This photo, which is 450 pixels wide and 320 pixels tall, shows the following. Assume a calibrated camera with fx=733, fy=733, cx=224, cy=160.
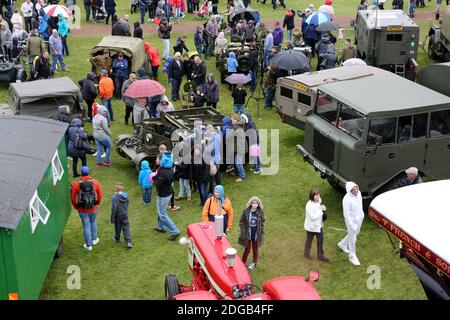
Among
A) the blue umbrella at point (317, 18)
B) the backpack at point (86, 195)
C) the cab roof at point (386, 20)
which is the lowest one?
the backpack at point (86, 195)

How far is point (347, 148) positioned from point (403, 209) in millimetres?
4415

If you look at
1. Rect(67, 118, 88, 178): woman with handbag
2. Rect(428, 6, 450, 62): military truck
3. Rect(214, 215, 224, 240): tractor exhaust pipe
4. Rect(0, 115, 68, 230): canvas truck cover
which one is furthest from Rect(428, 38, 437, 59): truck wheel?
Rect(214, 215, 224, 240): tractor exhaust pipe

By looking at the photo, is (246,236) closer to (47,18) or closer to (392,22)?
(392,22)

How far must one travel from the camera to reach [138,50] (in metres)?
23.4

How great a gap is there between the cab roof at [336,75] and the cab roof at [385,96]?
8.18ft

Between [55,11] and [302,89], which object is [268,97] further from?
[55,11]

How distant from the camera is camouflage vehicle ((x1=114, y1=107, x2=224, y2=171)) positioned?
17328mm

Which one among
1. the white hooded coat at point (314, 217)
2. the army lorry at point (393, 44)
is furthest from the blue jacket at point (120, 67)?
the white hooded coat at point (314, 217)

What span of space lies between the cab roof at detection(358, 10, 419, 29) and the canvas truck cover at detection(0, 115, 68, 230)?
43.5 ft

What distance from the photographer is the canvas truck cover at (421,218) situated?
956 centimetres

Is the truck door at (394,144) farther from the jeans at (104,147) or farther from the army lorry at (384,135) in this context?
the jeans at (104,147)

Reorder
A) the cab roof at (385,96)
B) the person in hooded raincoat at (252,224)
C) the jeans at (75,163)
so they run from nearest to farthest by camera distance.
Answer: the person in hooded raincoat at (252,224) < the cab roof at (385,96) < the jeans at (75,163)

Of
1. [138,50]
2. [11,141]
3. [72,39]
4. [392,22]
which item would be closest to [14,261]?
[11,141]

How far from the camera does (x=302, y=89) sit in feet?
61.8
